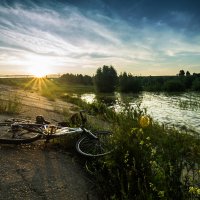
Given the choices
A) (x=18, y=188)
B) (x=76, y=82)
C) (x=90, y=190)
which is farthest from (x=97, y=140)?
(x=76, y=82)

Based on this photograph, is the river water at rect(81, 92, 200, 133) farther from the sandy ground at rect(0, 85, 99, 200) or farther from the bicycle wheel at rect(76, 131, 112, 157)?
the sandy ground at rect(0, 85, 99, 200)

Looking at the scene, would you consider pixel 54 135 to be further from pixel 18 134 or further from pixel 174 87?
pixel 174 87

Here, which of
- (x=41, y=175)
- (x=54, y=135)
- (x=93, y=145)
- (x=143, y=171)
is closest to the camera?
(x=143, y=171)

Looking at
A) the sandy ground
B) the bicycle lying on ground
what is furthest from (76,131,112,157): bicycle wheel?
the sandy ground

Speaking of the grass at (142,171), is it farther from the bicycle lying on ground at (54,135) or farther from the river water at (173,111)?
the river water at (173,111)

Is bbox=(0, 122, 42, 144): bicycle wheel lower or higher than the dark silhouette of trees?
higher

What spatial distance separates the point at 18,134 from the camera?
8.17 m

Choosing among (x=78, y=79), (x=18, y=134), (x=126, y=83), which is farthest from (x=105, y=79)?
(x=18, y=134)

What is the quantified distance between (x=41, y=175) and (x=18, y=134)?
92.6 inches

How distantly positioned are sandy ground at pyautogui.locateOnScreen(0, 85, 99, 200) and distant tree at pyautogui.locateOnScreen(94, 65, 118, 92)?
79468 millimetres

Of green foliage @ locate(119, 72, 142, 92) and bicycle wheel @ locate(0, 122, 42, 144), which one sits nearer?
bicycle wheel @ locate(0, 122, 42, 144)

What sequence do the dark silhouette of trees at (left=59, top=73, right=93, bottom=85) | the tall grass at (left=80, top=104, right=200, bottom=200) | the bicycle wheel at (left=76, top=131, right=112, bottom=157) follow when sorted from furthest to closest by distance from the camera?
the dark silhouette of trees at (left=59, top=73, right=93, bottom=85), the bicycle wheel at (left=76, top=131, right=112, bottom=157), the tall grass at (left=80, top=104, right=200, bottom=200)

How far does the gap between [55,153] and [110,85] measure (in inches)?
3179

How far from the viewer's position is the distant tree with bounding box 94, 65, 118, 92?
287 feet
